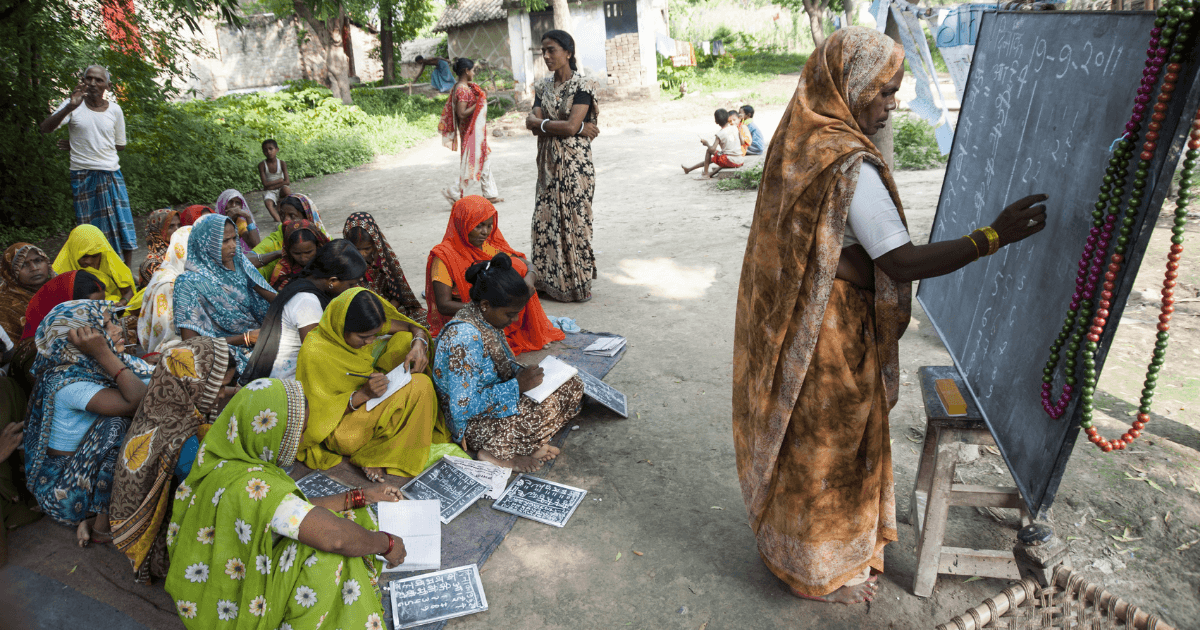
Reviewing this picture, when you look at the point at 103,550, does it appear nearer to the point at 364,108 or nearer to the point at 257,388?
the point at 257,388

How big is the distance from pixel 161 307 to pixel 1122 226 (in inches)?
185

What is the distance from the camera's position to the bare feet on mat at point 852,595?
8.02ft

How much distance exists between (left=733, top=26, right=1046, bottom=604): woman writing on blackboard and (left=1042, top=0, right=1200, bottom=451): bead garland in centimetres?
27

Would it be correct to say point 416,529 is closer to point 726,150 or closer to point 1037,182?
point 1037,182

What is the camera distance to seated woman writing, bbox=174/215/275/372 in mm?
4086

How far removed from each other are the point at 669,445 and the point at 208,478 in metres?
2.15

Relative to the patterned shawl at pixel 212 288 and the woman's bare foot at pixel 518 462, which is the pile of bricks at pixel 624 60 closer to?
the patterned shawl at pixel 212 288

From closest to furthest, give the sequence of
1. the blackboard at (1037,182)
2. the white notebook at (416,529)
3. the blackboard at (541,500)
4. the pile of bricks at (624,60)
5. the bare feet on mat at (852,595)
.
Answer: the blackboard at (1037,182) < the bare feet on mat at (852,595) < the white notebook at (416,529) < the blackboard at (541,500) < the pile of bricks at (624,60)

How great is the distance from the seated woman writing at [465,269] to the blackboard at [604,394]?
793 millimetres

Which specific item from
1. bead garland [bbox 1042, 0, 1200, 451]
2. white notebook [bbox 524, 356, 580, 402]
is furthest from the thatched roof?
bead garland [bbox 1042, 0, 1200, 451]

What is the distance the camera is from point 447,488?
3303mm

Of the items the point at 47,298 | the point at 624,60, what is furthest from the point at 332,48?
the point at 47,298

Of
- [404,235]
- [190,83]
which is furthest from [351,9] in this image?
[190,83]

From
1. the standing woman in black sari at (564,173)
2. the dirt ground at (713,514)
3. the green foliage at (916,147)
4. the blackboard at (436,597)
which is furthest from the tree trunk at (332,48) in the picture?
the blackboard at (436,597)
